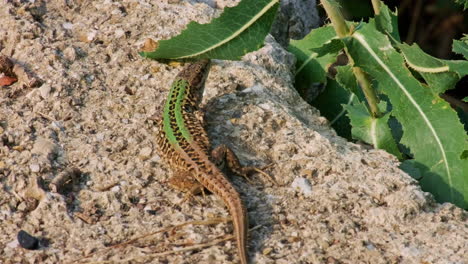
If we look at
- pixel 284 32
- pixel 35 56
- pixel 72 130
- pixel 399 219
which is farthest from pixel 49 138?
pixel 284 32

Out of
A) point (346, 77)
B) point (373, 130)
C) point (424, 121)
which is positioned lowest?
point (373, 130)

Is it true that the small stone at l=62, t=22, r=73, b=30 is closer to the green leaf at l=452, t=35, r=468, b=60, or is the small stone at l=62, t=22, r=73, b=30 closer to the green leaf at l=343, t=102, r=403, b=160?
the green leaf at l=343, t=102, r=403, b=160

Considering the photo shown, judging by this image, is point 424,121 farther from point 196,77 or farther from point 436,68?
point 196,77

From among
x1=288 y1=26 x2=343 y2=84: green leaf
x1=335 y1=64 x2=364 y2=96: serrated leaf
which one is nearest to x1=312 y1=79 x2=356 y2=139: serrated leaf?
x1=288 y1=26 x2=343 y2=84: green leaf

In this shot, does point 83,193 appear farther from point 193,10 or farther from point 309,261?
point 193,10

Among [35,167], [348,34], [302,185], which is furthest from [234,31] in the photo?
[35,167]
